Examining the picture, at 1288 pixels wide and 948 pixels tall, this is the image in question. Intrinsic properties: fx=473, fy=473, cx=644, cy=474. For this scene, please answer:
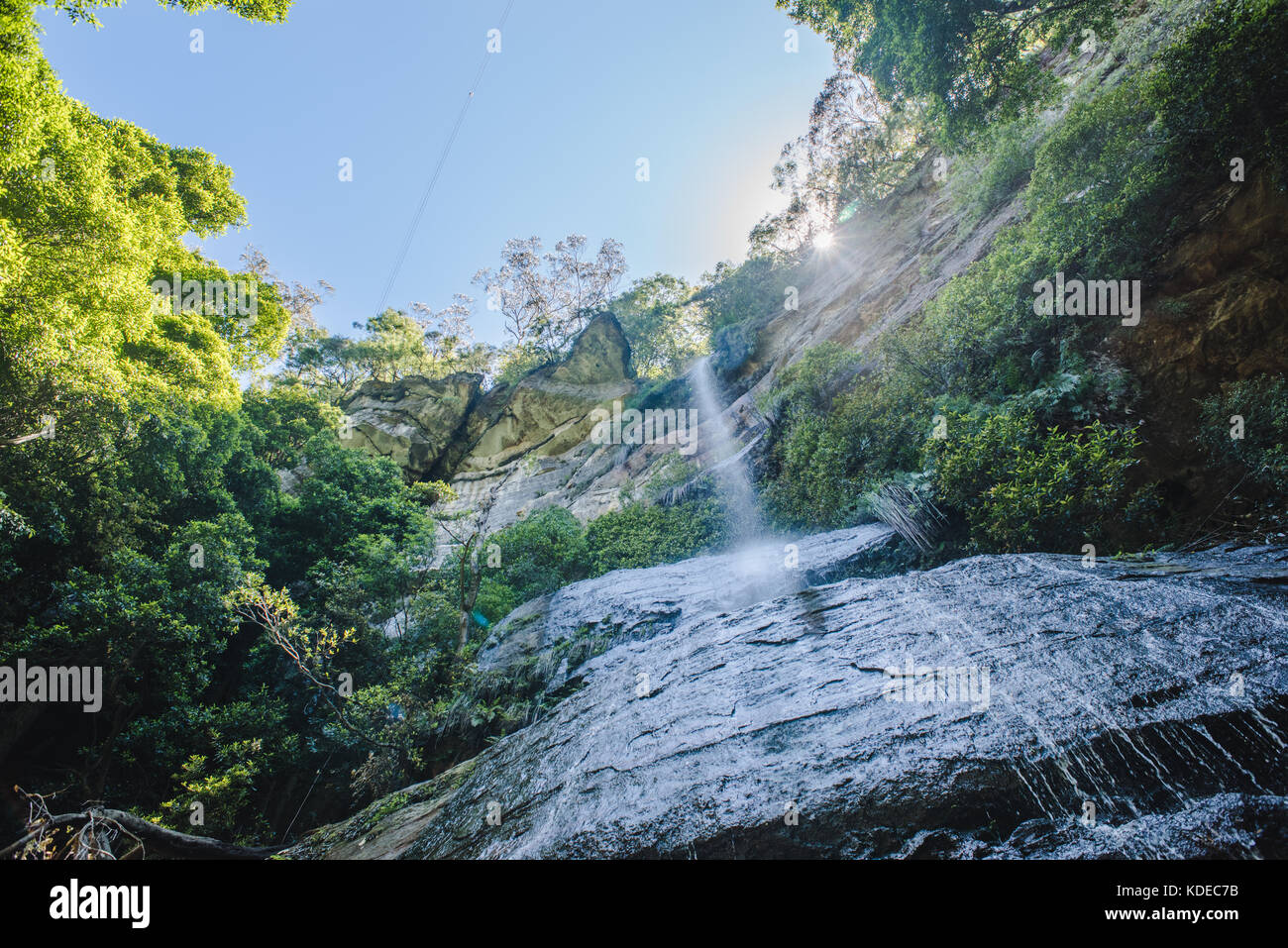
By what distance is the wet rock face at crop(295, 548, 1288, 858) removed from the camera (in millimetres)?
2357

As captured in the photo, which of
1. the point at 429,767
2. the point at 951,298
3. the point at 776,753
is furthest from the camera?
the point at 951,298

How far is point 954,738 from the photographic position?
2.82 meters

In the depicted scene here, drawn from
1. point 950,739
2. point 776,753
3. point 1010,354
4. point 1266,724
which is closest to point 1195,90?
point 1010,354

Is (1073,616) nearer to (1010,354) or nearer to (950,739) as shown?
(950,739)

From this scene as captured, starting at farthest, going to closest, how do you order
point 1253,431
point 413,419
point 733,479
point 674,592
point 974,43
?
point 413,419 → point 733,479 → point 974,43 → point 674,592 → point 1253,431

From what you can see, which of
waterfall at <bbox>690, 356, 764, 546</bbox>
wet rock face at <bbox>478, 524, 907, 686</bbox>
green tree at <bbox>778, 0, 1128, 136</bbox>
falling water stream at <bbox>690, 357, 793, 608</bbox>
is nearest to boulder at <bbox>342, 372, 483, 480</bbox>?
falling water stream at <bbox>690, 357, 793, 608</bbox>

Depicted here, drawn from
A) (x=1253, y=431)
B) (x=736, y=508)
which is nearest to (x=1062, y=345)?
(x=1253, y=431)

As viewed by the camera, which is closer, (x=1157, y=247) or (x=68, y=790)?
(x=1157, y=247)

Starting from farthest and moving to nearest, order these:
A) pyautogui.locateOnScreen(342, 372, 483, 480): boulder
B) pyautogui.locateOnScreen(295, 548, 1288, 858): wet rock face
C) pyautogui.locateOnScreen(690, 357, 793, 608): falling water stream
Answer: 1. pyautogui.locateOnScreen(342, 372, 483, 480): boulder
2. pyautogui.locateOnScreen(690, 357, 793, 608): falling water stream
3. pyautogui.locateOnScreen(295, 548, 1288, 858): wet rock face

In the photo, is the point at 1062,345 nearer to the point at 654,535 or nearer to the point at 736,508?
the point at 736,508

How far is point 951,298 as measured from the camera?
8.96m

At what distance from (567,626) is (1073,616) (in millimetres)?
6672

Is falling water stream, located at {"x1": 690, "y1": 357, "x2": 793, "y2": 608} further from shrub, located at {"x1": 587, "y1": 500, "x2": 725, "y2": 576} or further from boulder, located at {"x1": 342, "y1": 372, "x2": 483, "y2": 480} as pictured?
boulder, located at {"x1": 342, "y1": 372, "x2": 483, "y2": 480}

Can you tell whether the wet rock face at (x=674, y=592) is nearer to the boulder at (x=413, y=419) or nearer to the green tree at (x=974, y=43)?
the green tree at (x=974, y=43)
